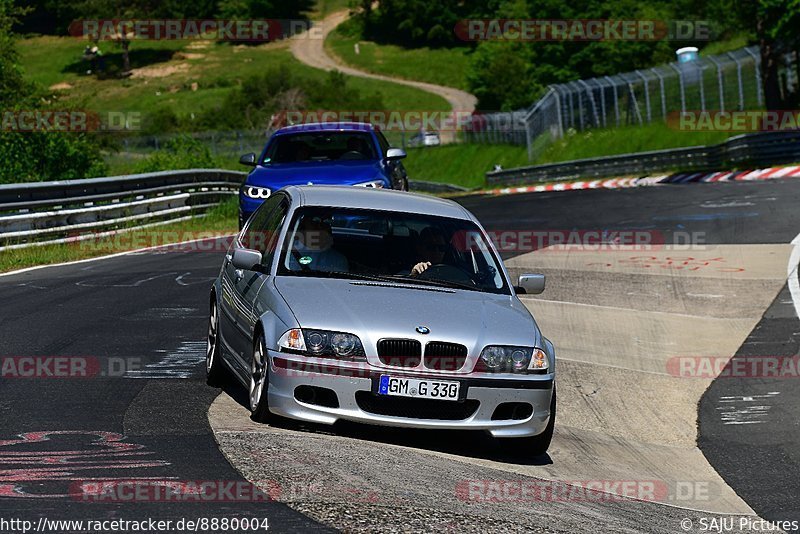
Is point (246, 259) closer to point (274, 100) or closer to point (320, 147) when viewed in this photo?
point (320, 147)

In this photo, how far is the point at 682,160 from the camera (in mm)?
42844

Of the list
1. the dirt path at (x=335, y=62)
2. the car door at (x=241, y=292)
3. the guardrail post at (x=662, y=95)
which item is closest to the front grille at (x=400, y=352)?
the car door at (x=241, y=292)

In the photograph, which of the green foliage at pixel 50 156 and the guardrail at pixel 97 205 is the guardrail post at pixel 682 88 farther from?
the guardrail at pixel 97 205

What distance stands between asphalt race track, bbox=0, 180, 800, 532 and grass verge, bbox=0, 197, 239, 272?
163 centimetres

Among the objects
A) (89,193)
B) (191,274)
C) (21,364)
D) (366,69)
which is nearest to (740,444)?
(21,364)

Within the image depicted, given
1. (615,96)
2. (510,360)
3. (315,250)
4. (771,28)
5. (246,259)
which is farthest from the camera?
(615,96)

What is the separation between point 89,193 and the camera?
871 inches

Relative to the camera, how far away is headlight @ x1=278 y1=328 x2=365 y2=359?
7832 millimetres

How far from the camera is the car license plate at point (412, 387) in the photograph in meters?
7.83

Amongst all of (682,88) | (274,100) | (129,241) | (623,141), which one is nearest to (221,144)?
(623,141)

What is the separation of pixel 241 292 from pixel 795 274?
9.55m

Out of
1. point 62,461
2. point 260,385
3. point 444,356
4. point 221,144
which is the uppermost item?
point 444,356

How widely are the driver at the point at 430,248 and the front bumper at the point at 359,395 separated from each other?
53.4 inches

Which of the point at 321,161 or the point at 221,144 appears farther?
the point at 221,144
